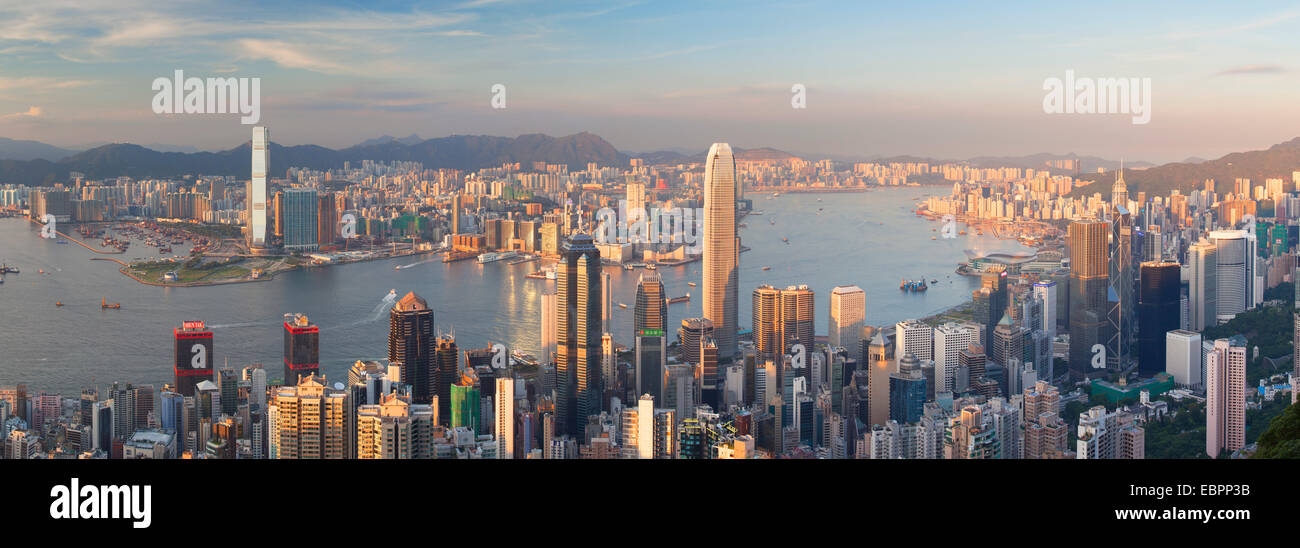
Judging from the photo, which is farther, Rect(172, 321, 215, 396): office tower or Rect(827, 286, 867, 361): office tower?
Rect(827, 286, 867, 361): office tower

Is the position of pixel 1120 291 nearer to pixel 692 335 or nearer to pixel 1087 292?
pixel 1087 292

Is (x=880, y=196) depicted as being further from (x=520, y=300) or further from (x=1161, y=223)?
(x=520, y=300)

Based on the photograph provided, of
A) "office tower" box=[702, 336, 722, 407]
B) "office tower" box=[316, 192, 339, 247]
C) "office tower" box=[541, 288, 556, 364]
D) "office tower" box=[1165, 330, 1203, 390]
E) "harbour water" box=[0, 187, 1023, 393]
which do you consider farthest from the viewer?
"office tower" box=[316, 192, 339, 247]

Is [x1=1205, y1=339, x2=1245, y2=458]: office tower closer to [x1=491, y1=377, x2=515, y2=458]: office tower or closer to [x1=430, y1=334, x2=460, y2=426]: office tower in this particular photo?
[x1=491, y1=377, x2=515, y2=458]: office tower

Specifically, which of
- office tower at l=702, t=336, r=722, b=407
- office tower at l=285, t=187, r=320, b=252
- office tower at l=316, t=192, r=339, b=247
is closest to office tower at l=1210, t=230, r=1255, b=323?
office tower at l=702, t=336, r=722, b=407

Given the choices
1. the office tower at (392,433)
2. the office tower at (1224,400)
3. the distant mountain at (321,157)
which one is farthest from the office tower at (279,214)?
the office tower at (1224,400)

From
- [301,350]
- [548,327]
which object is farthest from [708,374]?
[301,350]
